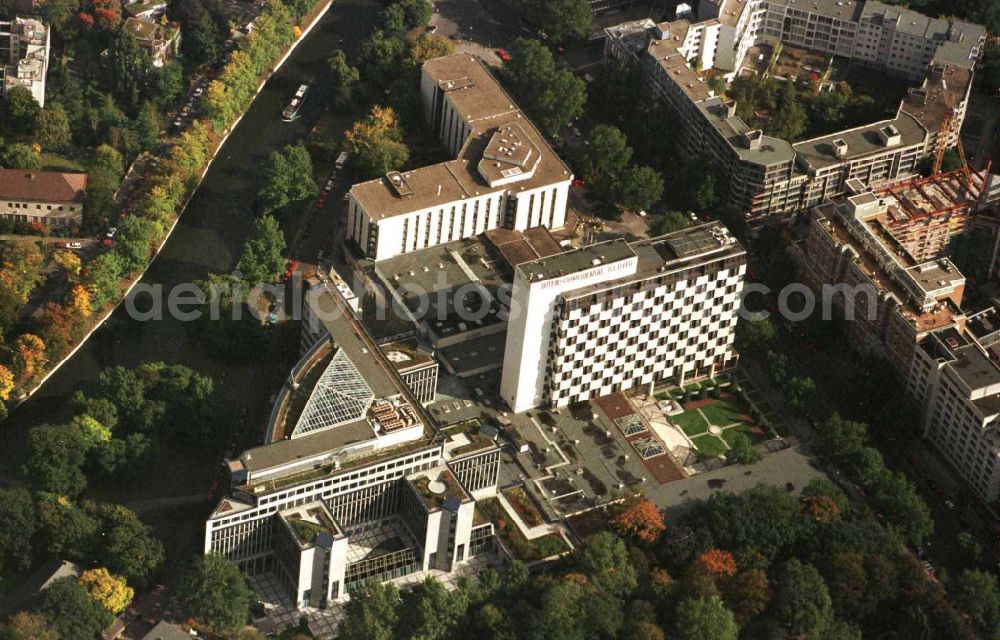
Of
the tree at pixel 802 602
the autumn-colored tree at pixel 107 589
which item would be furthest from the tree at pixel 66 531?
the tree at pixel 802 602

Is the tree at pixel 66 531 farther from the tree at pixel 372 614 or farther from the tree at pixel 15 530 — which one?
the tree at pixel 372 614

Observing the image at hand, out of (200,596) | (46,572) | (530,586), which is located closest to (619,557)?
(530,586)

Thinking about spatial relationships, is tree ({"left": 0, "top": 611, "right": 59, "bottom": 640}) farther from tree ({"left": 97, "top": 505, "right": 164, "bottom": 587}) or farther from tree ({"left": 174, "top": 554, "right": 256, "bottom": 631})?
tree ({"left": 174, "top": 554, "right": 256, "bottom": 631})

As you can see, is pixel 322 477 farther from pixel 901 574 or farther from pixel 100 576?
pixel 901 574

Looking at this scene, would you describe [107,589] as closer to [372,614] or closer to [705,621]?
[372,614]

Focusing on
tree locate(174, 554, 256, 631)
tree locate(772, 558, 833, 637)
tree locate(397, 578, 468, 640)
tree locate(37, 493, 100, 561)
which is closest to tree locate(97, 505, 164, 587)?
tree locate(37, 493, 100, 561)
